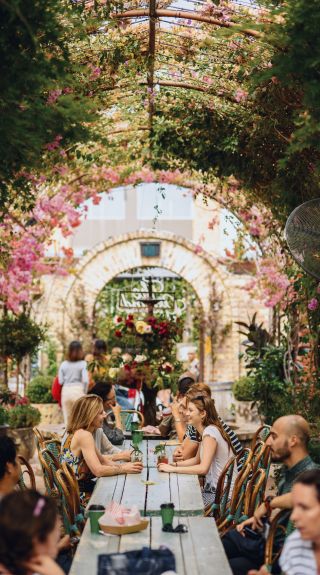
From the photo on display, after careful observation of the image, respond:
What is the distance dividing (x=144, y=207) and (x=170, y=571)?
921 inches

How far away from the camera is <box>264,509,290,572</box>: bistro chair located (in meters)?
3.64

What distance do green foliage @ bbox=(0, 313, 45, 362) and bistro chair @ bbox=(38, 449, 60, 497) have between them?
17.7 feet

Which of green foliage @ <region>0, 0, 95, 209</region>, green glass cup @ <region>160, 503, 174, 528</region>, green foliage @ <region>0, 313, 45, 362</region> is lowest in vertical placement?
green glass cup @ <region>160, 503, 174, 528</region>

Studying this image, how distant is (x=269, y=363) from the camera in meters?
9.37

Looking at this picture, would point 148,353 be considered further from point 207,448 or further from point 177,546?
point 177,546

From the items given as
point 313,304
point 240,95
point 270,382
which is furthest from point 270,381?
point 240,95

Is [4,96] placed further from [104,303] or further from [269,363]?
[104,303]

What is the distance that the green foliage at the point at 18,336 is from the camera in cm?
1038

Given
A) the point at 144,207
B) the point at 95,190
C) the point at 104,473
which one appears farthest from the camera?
the point at 144,207

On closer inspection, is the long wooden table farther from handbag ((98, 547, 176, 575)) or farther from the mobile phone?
the mobile phone

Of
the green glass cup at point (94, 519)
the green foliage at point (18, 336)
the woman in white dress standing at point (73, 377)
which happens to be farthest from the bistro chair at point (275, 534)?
the green foliage at point (18, 336)

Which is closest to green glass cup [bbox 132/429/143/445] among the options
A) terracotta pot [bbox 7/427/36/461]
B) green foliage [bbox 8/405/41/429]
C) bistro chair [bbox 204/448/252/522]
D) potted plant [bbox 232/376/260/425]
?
bistro chair [bbox 204/448/252/522]

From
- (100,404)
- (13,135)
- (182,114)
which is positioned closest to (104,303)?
(182,114)

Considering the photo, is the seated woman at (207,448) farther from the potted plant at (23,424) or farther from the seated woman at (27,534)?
the potted plant at (23,424)
